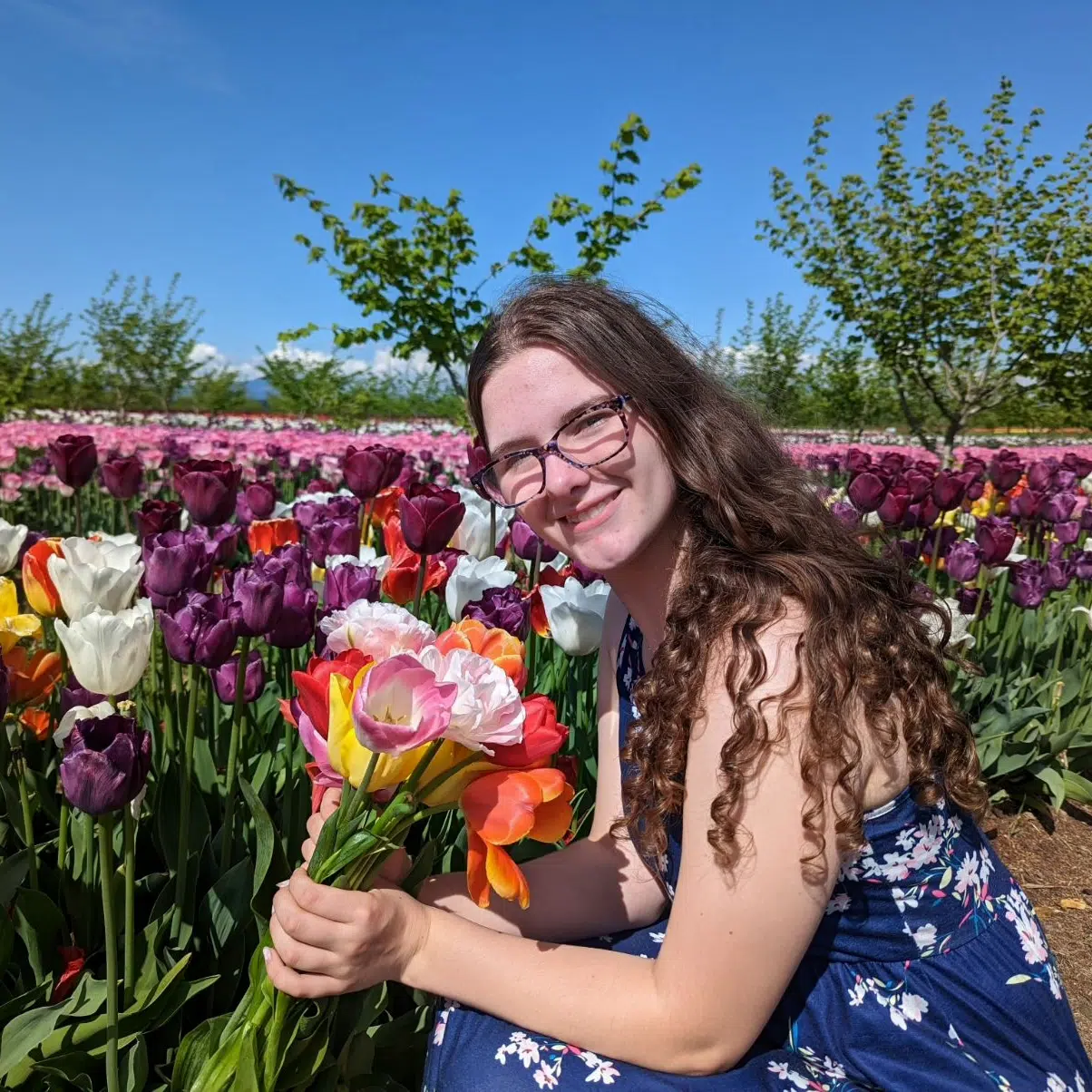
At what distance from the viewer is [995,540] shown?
3037 millimetres

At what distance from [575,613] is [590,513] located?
609 millimetres

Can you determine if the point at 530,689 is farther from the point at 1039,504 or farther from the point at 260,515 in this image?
the point at 1039,504

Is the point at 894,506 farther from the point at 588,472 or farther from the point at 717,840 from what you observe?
the point at 717,840

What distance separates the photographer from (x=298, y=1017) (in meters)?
1.06

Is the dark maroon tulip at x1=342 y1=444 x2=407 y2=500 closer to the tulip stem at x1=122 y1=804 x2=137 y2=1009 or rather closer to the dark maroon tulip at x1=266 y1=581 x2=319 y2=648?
the dark maroon tulip at x1=266 y1=581 x2=319 y2=648

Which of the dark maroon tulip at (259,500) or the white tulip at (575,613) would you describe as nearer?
the white tulip at (575,613)

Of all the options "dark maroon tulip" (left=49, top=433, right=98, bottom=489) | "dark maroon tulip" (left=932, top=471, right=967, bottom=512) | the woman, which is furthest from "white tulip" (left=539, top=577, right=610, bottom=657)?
"dark maroon tulip" (left=932, top=471, right=967, bottom=512)

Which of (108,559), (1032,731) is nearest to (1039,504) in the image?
(1032,731)

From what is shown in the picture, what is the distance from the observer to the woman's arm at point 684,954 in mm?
1080

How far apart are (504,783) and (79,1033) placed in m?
0.75

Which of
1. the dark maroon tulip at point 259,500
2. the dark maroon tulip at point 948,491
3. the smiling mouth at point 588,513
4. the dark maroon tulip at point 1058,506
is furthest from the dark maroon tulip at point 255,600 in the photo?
the dark maroon tulip at point 1058,506

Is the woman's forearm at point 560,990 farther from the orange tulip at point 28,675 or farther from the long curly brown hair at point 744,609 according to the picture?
the orange tulip at point 28,675

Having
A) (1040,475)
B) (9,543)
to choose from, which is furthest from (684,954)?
(1040,475)

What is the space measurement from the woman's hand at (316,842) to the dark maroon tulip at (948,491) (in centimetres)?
246
